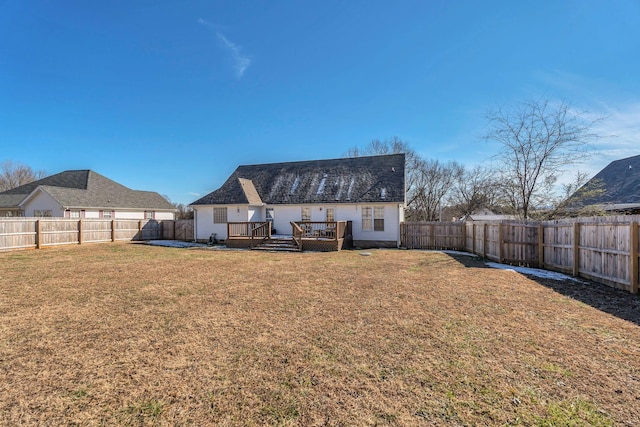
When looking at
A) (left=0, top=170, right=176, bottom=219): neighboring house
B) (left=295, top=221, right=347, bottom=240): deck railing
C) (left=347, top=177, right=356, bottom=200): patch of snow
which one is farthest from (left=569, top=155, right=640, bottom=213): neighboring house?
(left=0, top=170, right=176, bottom=219): neighboring house

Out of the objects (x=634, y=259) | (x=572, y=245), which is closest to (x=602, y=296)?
(x=634, y=259)

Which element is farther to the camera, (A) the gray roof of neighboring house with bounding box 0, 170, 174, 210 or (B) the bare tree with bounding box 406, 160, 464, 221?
(B) the bare tree with bounding box 406, 160, 464, 221

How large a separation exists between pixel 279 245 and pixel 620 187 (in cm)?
2220

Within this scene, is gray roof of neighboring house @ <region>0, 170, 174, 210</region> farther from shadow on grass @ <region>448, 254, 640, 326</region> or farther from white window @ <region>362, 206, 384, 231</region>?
shadow on grass @ <region>448, 254, 640, 326</region>

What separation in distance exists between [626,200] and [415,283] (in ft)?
60.7

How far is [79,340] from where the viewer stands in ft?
13.7

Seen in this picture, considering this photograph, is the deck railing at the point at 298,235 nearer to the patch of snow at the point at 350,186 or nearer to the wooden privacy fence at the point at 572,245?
the patch of snow at the point at 350,186

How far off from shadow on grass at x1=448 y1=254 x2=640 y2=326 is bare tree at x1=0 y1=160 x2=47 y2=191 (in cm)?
5767

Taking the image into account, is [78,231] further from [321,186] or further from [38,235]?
[321,186]

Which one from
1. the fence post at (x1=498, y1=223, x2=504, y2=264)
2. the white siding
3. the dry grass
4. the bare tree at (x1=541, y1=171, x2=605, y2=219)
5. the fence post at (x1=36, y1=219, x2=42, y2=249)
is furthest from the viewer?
the white siding

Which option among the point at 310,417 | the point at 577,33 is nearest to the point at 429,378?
the point at 310,417

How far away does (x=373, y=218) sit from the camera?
58.9 feet

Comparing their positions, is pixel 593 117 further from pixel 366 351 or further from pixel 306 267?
pixel 366 351

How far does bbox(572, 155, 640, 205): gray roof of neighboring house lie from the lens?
57.2ft
